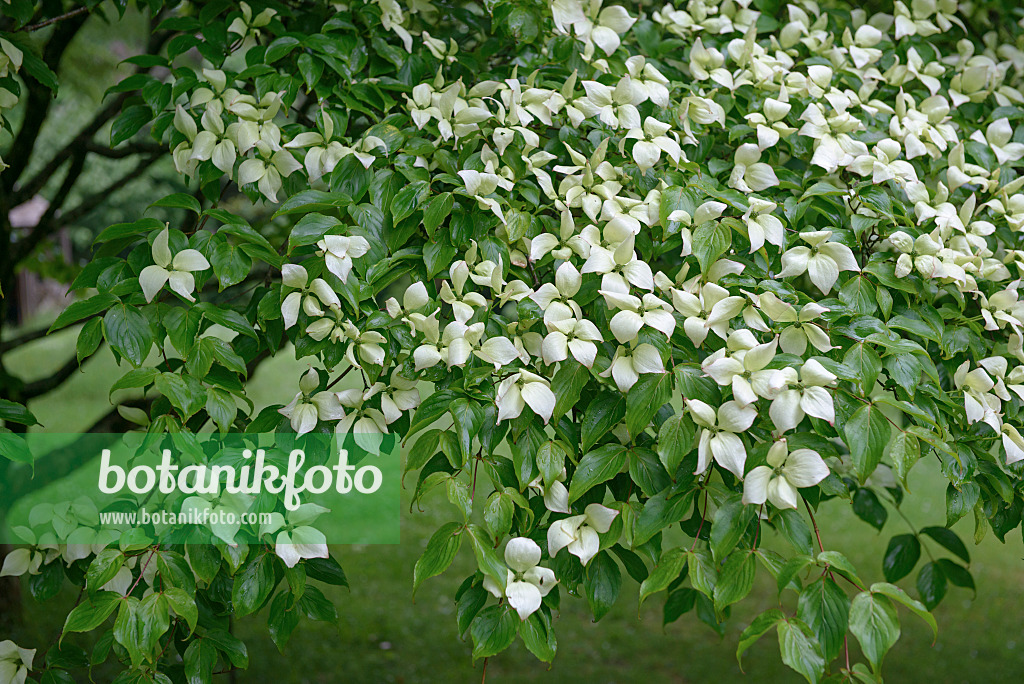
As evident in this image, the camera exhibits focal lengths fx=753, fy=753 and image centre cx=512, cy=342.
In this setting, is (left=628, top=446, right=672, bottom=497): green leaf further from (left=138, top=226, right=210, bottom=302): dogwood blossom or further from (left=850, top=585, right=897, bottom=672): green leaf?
(left=138, top=226, right=210, bottom=302): dogwood blossom

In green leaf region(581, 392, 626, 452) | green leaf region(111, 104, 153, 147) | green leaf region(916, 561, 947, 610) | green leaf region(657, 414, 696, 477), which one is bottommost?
green leaf region(916, 561, 947, 610)

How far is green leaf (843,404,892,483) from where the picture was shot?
1060mm

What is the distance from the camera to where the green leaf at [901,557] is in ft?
5.79

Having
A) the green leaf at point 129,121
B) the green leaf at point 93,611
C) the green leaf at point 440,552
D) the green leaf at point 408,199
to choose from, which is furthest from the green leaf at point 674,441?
the green leaf at point 129,121

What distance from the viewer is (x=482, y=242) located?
52.1 inches

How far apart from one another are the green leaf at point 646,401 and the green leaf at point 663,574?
0.63 feet

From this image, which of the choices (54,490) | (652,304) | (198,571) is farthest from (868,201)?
(54,490)

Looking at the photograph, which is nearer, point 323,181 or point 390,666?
point 323,181

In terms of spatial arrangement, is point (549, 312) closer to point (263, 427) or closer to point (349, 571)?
point (263, 427)

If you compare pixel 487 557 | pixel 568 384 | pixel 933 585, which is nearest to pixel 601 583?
pixel 487 557

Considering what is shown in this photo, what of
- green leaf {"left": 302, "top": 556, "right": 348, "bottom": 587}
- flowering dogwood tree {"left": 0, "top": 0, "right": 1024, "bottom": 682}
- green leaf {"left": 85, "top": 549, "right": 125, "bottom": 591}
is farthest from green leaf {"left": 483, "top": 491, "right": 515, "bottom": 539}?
green leaf {"left": 85, "top": 549, "right": 125, "bottom": 591}

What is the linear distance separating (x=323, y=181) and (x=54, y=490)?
3.25 metres

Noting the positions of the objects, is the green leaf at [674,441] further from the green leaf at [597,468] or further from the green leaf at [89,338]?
the green leaf at [89,338]

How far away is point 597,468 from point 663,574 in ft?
0.59
